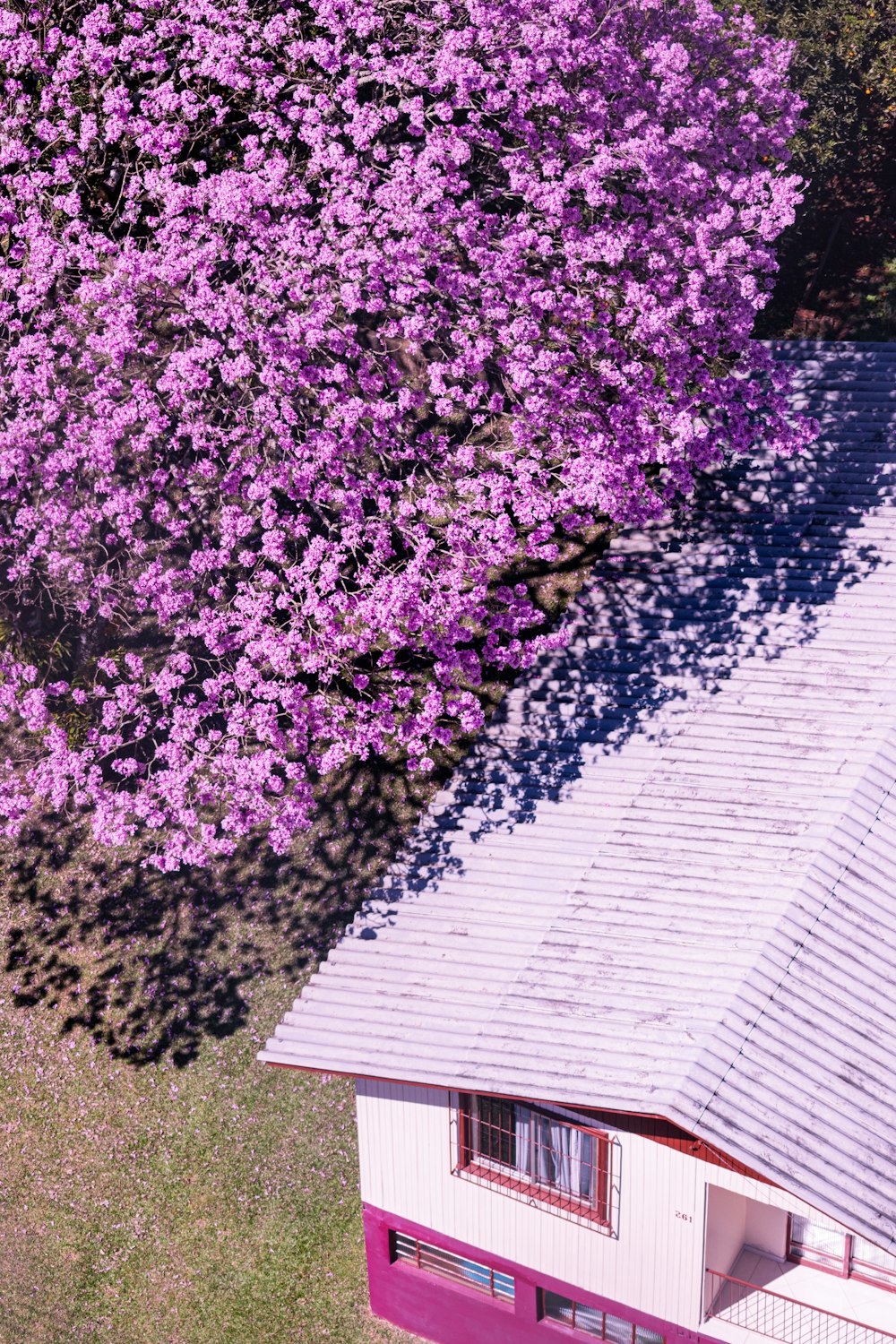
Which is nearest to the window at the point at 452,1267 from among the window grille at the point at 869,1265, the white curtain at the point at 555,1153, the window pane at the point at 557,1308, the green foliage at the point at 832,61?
the window pane at the point at 557,1308

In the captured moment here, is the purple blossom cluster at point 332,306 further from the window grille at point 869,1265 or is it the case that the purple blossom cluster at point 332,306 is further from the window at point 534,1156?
the window grille at point 869,1265

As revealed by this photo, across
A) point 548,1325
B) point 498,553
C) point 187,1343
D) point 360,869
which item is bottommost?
point 187,1343

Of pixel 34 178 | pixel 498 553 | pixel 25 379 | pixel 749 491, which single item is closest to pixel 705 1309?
pixel 498 553

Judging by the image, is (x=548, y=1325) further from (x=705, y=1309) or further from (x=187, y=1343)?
(x=187, y=1343)

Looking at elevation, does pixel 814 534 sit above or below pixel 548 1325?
above

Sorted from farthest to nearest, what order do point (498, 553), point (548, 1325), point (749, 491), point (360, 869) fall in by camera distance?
point (360, 869), point (749, 491), point (498, 553), point (548, 1325)

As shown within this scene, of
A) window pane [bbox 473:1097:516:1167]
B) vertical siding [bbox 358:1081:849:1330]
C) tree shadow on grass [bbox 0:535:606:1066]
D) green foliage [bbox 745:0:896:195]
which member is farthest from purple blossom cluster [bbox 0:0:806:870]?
green foliage [bbox 745:0:896:195]

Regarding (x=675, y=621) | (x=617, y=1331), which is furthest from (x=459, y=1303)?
(x=675, y=621)
